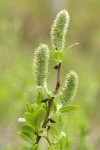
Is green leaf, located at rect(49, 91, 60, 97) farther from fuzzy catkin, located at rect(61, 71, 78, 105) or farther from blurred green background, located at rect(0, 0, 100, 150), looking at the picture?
blurred green background, located at rect(0, 0, 100, 150)

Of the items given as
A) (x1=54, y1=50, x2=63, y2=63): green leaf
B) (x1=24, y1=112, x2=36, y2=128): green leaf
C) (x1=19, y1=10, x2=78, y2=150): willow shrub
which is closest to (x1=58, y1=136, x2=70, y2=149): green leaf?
(x1=19, y1=10, x2=78, y2=150): willow shrub

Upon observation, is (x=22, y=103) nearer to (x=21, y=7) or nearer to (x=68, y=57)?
(x=68, y=57)

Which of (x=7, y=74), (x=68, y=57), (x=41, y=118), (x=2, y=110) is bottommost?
(x=41, y=118)

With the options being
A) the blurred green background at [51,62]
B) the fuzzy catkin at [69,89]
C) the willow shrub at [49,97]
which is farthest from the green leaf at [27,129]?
the blurred green background at [51,62]

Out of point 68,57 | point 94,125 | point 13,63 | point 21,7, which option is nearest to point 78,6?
point 21,7

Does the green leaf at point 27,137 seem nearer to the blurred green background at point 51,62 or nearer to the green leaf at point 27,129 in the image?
the green leaf at point 27,129

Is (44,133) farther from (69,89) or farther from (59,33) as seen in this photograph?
(59,33)

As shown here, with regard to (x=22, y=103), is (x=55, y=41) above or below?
below
